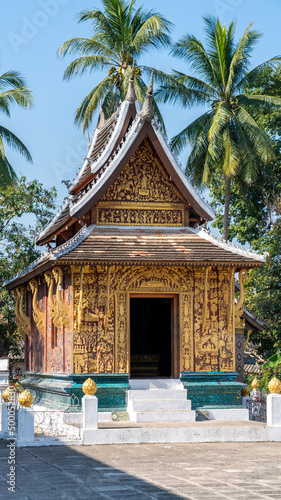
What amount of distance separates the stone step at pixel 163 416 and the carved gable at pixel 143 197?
3.99 m

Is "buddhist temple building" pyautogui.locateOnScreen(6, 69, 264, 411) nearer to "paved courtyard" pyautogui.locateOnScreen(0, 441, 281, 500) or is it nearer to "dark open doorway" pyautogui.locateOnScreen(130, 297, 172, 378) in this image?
"paved courtyard" pyautogui.locateOnScreen(0, 441, 281, 500)

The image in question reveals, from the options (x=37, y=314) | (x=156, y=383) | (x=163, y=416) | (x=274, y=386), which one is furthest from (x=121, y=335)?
(x=274, y=386)

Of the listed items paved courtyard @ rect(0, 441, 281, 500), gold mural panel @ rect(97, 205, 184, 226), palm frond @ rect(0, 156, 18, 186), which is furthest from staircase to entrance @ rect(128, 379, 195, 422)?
palm frond @ rect(0, 156, 18, 186)

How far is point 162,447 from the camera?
42.0 feet

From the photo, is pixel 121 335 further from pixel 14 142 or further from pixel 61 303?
pixel 14 142

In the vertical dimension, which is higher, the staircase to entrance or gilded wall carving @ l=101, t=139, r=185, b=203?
gilded wall carving @ l=101, t=139, r=185, b=203

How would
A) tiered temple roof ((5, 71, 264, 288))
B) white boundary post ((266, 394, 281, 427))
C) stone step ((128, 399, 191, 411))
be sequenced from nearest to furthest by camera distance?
white boundary post ((266, 394, 281, 427))
stone step ((128, 399, 191, 411))
tiered temple roof ((5, 71, 264, 288))

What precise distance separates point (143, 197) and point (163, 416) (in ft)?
15.0

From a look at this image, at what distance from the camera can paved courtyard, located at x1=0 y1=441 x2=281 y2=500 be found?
8.86 m

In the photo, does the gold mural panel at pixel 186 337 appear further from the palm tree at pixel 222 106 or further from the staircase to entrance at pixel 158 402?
the palm tree at pixel 222 106

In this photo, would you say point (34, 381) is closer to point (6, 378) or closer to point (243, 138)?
point (6, 378)

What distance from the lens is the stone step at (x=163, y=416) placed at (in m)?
14.4

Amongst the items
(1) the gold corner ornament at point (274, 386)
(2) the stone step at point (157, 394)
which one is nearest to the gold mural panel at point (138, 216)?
(2) the stone step at point (157, 394)

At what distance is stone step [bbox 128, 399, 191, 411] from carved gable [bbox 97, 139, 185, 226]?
3.72 meters
